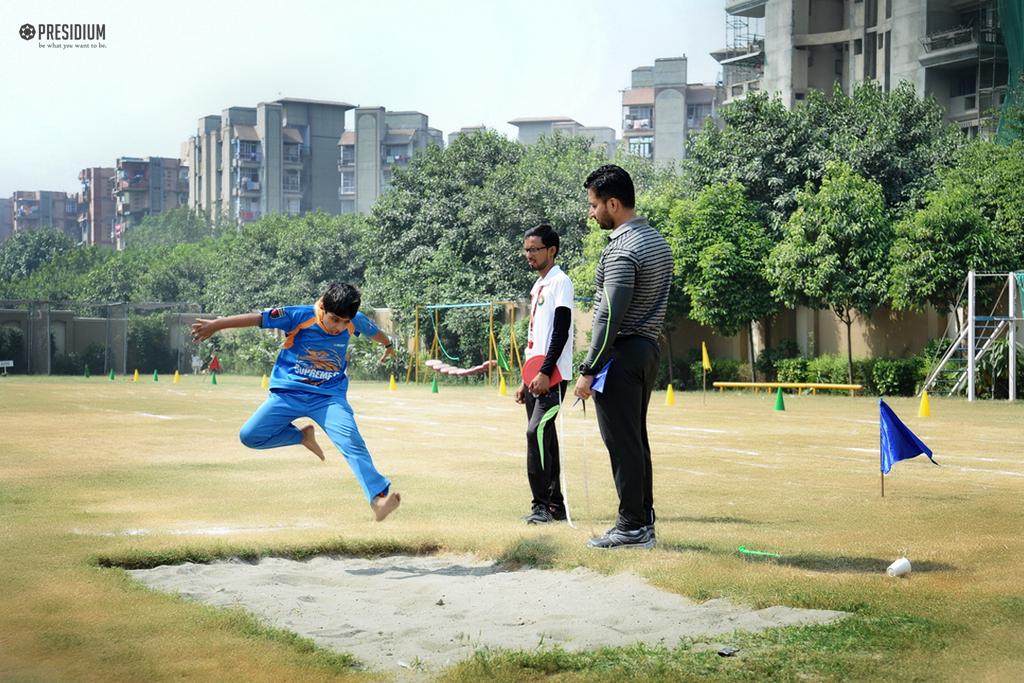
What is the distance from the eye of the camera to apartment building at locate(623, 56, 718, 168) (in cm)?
10338

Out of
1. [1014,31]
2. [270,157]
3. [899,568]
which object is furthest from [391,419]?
[270,157]

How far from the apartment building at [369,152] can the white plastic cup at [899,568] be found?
11032cm

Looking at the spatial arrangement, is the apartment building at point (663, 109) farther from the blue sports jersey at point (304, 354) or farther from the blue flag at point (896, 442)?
the blue sports jersey at point (304, 354)

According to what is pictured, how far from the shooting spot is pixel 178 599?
17.0ft

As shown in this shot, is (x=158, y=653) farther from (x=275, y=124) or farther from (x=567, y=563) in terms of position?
(x=275, y=124)

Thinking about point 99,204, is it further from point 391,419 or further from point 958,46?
point 391,419

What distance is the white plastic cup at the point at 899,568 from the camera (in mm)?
5508

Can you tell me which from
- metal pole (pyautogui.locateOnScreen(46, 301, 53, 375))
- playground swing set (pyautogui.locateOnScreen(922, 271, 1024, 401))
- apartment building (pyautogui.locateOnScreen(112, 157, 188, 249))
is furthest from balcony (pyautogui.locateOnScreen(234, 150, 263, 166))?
playground swing set (pyautogui.locateOnScreen(922, 271, 1024, 401))

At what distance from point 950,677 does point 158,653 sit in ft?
10.7

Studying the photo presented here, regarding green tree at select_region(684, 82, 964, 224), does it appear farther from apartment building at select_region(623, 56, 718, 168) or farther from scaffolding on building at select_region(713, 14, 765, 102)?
apartment building at select_region(623, 56, 718, 168)

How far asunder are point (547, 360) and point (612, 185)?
4.47 feet

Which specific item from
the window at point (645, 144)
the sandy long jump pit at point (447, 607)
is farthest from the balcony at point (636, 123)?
the sandy long jump pit at point (447, 607)

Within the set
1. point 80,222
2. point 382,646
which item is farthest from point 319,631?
point 80,222

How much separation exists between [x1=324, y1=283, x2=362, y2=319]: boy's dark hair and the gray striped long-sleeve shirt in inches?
68.4
